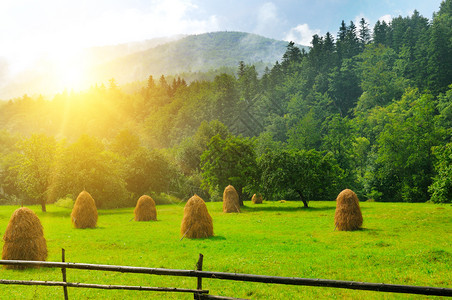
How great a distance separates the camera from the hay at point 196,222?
22922 millimetres

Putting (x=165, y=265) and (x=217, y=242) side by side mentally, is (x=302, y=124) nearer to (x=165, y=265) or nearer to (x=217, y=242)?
(x=217, y=242)

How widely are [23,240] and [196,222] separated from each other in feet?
35.1

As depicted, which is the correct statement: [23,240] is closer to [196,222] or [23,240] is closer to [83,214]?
[196,222]

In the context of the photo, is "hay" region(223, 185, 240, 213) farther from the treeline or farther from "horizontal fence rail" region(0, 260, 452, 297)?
"horizontal fence rail" region(0, 260, 452, 297)

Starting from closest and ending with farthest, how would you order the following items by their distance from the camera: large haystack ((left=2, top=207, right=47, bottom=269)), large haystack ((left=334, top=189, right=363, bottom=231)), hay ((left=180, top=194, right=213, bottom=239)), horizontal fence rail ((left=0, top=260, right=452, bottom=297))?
horizontal fence rail ((left=0, top=260, right=452, bottom=297))
large haystack ((left=2, top=207, right=47, bottom=269))
hay ((left=180, top=194, right=213, bottom=239))
large haystack ((left=334, top=189, right=363, bottom=231))

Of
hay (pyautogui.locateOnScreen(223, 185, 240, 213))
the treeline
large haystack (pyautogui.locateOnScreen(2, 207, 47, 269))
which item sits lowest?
hay (pyautogui.locateOnScreen(223, 185, 240, 213))

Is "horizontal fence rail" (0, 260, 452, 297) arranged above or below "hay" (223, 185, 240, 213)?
above

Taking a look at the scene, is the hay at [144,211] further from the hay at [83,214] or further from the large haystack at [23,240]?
the large haystack at [23,240]

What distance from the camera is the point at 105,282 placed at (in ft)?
41.3

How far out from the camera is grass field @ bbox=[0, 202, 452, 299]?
11984mm

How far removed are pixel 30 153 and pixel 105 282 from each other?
1610 inches

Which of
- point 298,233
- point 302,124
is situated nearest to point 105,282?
point 298,233

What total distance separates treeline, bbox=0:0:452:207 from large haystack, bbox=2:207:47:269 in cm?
2781

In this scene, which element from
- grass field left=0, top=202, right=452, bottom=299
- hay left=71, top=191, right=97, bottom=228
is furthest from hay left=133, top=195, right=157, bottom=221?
hay left=71, top=191, right=97, bottom=228
